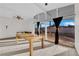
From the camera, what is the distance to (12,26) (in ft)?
8.61

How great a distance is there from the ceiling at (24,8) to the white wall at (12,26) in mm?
131

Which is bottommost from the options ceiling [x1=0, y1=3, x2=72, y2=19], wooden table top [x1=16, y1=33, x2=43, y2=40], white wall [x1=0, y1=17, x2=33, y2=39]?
wooden table top [x1=16, y1=33, x2=43, y2=40]

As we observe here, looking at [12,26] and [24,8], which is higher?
[24,8]

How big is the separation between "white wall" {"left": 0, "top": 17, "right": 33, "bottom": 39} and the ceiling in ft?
0.43

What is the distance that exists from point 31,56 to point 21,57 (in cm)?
25

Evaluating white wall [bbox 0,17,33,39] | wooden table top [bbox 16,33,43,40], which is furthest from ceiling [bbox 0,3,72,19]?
wooden table top [bbox 16,33,43,40]

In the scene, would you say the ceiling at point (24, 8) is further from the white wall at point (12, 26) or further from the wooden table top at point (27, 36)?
the wooden table top at point (27, 36)

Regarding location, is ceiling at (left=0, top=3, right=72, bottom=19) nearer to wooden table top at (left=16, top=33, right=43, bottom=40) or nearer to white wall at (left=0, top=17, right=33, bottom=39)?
white wall at (left=0, top=17, right=33, bottom=39)

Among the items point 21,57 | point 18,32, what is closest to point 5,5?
point 18,32

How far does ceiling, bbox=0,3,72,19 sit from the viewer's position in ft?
8.42

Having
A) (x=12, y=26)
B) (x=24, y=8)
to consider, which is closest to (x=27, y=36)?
(x=12, y=26)

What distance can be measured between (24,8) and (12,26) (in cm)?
56

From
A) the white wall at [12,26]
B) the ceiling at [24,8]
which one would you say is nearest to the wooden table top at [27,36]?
the white wall at [12,26]

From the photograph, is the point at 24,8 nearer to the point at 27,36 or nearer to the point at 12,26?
the point at 12,26
